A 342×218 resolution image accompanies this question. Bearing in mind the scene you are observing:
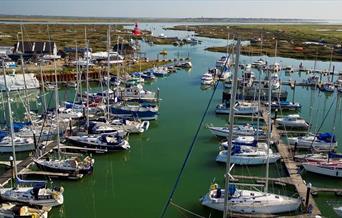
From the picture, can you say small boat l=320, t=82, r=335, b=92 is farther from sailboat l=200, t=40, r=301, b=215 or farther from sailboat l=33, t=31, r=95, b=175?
sailboat l=33, t=31, r=95, b=175

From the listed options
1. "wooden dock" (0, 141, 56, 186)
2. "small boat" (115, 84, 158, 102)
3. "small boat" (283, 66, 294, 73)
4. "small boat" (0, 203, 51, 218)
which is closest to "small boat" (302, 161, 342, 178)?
"small boat" (0, 203, 51, 218)

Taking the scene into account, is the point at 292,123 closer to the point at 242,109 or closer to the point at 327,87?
the point at 242,109

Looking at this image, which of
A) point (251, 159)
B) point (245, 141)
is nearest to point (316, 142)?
point (245, 141)

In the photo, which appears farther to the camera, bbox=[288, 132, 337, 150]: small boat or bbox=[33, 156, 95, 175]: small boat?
bbox=[288, 132, 337, 150]: small boat

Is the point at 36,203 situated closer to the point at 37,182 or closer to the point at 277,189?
the point at 37,182

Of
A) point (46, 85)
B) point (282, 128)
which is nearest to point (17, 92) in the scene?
point (46, 85)

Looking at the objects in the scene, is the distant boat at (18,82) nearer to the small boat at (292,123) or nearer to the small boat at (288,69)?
the small boat at (292,123)
